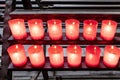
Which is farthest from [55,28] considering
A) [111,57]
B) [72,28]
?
[111,57]

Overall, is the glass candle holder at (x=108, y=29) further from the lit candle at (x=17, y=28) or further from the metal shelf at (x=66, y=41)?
the lit candle at (x=17, y=28)

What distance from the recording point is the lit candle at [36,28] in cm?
171

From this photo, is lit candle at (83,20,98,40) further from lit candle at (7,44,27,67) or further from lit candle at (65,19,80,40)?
lit candle at (7,44,27,67)

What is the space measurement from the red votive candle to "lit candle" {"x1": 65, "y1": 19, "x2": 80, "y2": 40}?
0.30 m

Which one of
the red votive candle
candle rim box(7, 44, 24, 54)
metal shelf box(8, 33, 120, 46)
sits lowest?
the red votive candle

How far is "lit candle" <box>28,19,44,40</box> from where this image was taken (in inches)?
67.4

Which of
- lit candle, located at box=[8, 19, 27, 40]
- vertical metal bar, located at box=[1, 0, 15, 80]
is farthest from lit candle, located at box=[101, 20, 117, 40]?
vertical metal bar, located at box=[1, 0, 15, 80]

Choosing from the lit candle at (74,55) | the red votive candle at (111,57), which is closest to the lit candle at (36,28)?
the lit candle at (74,55)

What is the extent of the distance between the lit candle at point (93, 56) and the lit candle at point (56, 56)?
0.76 feet

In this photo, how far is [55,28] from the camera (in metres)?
1.71

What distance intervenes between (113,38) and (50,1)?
723 mm

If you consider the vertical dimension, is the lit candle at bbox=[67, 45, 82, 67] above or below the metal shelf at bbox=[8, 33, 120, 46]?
below

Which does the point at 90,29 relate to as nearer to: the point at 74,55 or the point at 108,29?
the point at 108,29

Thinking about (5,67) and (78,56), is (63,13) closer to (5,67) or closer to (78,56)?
(78,56)
